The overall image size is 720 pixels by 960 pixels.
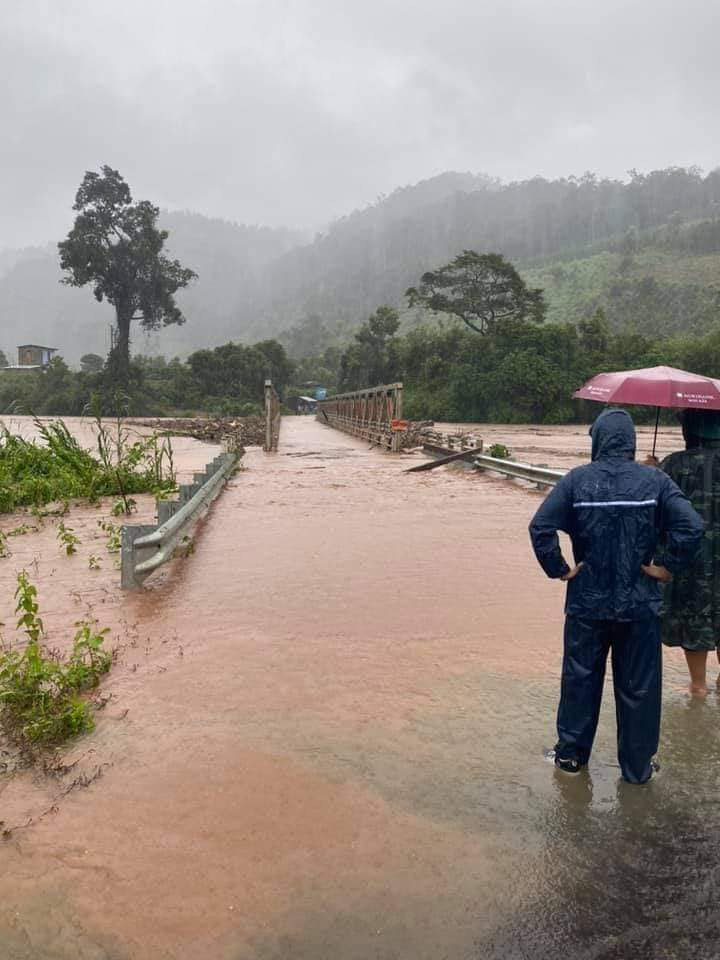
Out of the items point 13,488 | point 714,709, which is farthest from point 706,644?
point 13,488

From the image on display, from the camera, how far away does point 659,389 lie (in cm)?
447

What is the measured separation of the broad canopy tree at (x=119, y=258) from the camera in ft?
210

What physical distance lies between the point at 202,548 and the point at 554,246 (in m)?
159

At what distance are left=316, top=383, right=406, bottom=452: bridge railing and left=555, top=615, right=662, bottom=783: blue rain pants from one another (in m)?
20.7

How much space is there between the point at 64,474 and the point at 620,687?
37.3 ft

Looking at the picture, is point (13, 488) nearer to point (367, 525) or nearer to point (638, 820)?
point (367, 525)

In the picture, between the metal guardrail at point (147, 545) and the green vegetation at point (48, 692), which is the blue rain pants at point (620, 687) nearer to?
the green vegetation at point (48, 692)

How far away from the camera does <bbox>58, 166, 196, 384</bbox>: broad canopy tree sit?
63.9 metres

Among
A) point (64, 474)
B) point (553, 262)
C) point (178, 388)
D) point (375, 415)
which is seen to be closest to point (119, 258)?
point (178, 388)

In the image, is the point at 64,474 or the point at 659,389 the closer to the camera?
the point at 659,389

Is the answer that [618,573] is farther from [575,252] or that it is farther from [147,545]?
[575,252]

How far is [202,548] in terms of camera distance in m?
8.63

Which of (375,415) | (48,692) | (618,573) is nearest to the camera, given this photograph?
(618,573)

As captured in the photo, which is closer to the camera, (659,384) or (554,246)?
(659,384)
